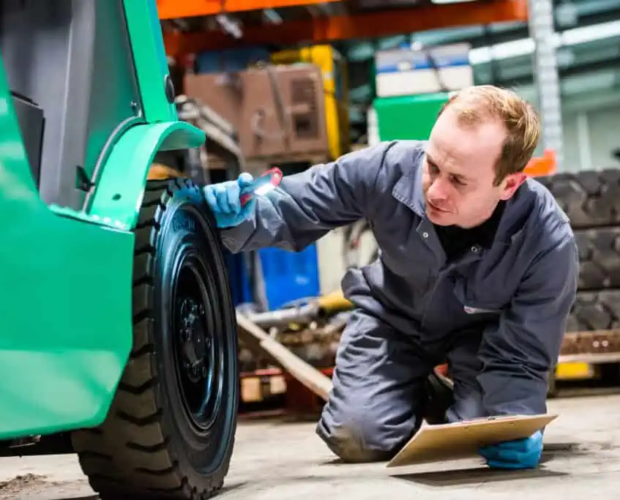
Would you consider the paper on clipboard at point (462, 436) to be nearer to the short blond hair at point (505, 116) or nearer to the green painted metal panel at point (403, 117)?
the short blond hair at point (505, 116)

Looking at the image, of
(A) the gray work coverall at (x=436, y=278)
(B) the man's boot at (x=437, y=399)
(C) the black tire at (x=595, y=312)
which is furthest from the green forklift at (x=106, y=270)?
(C) the black tire at (x=595, y=312)

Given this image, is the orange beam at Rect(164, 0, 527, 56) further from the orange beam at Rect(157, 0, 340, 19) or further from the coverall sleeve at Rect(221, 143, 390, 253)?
the coverall sleeve at Rect(221, 143, 390, 253)

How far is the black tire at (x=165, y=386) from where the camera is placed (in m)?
1.53

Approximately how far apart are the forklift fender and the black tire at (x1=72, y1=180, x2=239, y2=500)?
3.0 inches

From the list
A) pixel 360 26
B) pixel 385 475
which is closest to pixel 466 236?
pixel 385 475

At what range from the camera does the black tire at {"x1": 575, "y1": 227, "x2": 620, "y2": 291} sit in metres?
4.12

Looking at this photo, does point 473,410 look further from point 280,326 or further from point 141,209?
point 280,326

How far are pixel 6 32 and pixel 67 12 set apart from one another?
0.12 meters

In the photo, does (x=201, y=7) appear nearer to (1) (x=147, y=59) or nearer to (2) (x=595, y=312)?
(2) (x=595, y=312)

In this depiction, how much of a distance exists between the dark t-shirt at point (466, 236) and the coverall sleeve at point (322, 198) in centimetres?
20

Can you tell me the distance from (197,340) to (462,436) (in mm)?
635

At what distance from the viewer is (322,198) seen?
87.2 inches

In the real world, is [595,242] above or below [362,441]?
above

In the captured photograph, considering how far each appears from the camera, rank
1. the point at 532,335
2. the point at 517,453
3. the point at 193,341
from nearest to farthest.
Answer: the point at 193,341
the point at 517,453
the point at 532,335
